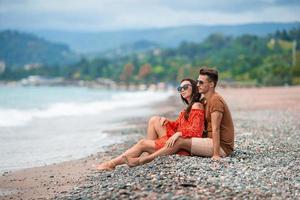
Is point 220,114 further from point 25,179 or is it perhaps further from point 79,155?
point 79,155

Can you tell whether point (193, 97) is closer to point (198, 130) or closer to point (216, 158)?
point (198, 130)

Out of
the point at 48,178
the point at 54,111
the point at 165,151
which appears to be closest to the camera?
the point at 165,151

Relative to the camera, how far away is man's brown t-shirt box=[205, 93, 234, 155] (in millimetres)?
8938

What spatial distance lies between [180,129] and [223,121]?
2.41 ft

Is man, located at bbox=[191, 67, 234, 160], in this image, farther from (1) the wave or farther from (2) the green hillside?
(2) the green hillside

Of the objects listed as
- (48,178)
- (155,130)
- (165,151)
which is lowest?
(48,178)

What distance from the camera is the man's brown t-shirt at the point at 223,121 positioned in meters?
8.94

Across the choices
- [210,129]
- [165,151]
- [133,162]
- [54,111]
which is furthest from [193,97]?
[54,111]

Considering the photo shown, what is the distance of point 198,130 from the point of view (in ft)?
29.8

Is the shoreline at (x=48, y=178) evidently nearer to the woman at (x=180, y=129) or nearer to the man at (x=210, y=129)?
the woman at (x=180, y=129)

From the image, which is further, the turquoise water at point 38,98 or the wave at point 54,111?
the turquoise water at point 38,98

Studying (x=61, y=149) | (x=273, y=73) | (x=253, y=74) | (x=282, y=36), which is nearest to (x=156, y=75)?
(x=282, y=36)

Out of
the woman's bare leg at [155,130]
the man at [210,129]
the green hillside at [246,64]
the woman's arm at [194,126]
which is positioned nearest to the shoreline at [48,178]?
the man at [210,129]

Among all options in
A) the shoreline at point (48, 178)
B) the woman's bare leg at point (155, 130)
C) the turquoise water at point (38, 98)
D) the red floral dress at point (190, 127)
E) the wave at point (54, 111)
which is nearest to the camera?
the shoreline at point (48, 178)
